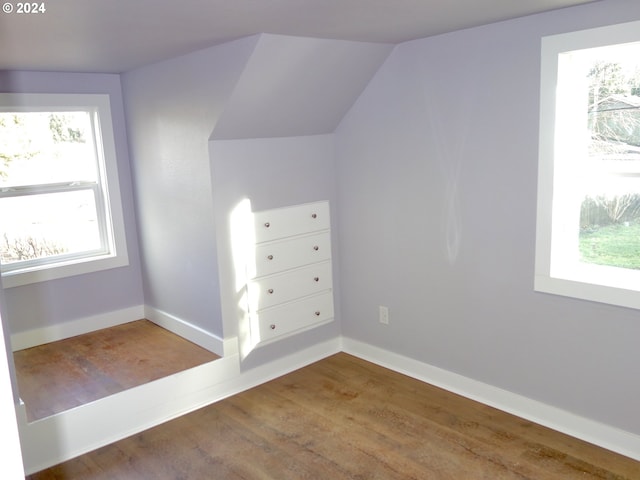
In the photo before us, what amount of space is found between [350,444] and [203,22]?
2.14 meters

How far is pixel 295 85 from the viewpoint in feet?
10.3

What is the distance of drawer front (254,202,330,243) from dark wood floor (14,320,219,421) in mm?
861

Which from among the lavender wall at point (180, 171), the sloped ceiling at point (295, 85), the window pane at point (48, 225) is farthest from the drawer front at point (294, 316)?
the window pane at point (48, 225)

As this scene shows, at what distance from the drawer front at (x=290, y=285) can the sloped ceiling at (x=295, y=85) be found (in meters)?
0.91

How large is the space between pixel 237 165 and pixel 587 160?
1924 millimetres

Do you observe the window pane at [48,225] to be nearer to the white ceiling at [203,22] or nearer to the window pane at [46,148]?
the window pane at [46,148]

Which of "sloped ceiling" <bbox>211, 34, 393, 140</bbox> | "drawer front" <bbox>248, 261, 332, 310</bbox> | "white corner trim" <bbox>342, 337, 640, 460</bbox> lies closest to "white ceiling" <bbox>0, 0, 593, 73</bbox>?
"sloped ceiling" <bbox>211, 34, 393, 140</bbox>

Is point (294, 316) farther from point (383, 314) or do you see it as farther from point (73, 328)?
point (73, 328)

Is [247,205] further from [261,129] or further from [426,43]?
[426,43]

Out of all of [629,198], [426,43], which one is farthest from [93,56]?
[629,198]

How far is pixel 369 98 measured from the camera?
11.5 feet

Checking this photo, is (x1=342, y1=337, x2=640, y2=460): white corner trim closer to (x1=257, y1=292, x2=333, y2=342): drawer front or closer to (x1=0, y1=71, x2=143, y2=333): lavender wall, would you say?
(x1=257, y1=292, x2=333, y2=342): drawer front

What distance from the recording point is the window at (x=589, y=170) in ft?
8.34

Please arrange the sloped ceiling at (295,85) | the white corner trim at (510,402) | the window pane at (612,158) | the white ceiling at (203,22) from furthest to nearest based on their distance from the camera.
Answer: the sloped ceiling at (295,85) → the white corner trim at (510,402) → the window pane at (612,158) → the white ceiling at (203,22)
